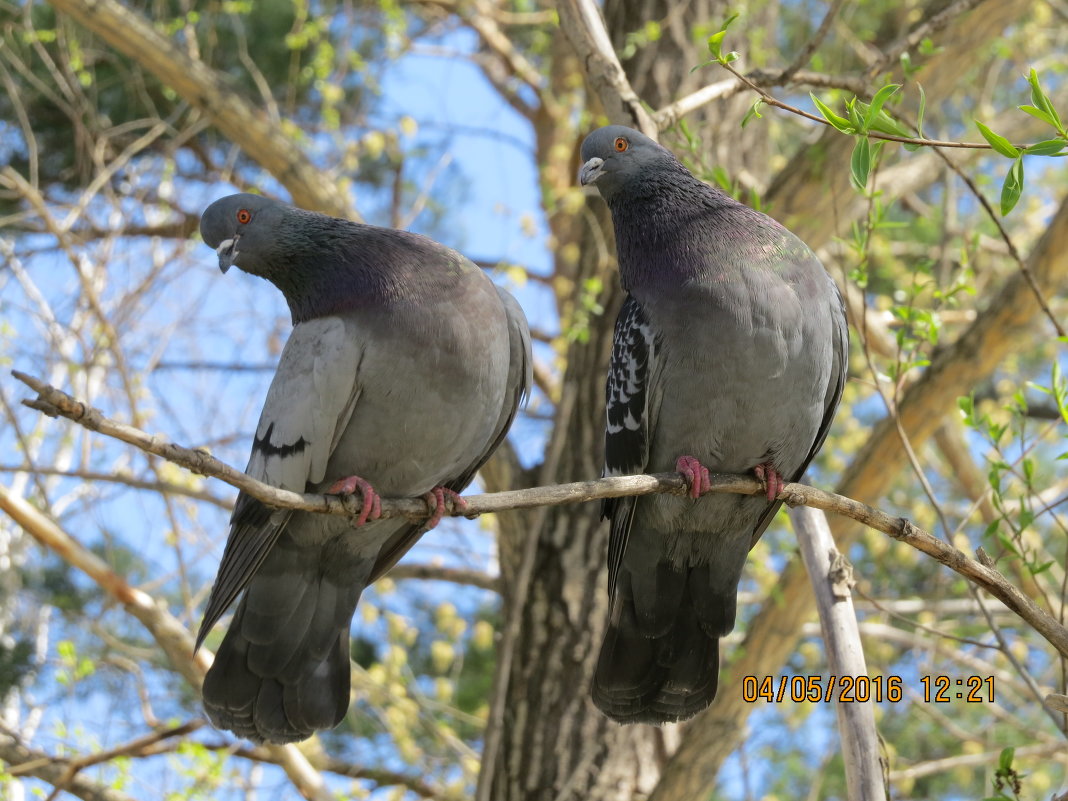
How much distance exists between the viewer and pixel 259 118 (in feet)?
22.0

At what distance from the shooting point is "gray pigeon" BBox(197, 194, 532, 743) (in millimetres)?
4309

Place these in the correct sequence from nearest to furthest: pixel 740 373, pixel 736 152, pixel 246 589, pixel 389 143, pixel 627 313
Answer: pixel 740 373, pixel 627 313, pixel 246 589, pixel 736 152, pixel 389 143

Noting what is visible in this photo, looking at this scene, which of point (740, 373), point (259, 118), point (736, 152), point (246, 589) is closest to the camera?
point (740, 373)

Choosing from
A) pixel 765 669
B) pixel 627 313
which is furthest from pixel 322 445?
pixel 765 669

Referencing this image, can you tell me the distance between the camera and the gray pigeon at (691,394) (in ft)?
13.8

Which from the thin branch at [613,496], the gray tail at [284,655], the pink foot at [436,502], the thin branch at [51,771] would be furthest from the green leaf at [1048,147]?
the thin branch at [51,771]

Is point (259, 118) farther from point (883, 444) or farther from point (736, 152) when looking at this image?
point (883, 444)

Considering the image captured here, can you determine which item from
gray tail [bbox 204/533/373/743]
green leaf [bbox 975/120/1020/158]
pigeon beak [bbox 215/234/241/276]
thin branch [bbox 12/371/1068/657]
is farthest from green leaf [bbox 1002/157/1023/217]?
pigeon beak [bbox 215/234/241/276]

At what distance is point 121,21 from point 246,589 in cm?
358

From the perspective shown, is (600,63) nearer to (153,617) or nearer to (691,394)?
(691,394)

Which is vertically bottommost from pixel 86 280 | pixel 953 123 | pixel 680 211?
pixel 680 211

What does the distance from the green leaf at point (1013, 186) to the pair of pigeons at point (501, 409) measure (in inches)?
66.8

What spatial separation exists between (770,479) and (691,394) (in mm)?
449
